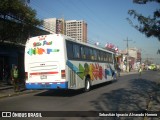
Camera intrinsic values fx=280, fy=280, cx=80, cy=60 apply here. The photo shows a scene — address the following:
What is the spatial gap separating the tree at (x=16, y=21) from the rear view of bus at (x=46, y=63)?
3.78 meters

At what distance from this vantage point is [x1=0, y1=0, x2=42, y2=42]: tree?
62.3 feet

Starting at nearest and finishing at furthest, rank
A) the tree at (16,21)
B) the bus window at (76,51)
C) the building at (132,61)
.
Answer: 1. the bus window at (76,51)
2. the tree at (16,21)
3. the building at (132,61)

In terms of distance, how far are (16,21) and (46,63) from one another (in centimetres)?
645

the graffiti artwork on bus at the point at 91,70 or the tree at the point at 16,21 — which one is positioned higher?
the tree at the point at 16,21

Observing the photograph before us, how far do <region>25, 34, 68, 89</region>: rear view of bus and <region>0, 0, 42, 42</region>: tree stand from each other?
3776mm

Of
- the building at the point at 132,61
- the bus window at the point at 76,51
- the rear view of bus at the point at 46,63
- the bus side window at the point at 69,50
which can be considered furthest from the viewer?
the building at the point at 132,61

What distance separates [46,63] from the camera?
15.9 metres

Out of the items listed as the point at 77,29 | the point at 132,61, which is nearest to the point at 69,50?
the point at 77,29

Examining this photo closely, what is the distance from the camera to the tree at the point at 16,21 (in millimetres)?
18984

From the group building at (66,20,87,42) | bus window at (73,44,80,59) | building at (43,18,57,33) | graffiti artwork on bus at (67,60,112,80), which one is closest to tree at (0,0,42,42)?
building at (43,18,57,33)

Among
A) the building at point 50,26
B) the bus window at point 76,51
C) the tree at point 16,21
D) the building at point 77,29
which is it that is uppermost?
the building at point 77,29

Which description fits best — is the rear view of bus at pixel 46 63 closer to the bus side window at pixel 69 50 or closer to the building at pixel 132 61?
the bus side window at pixel 69 50

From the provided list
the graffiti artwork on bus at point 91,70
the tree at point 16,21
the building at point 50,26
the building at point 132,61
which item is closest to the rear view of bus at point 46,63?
the graffiti artwork on bus at point 91,70

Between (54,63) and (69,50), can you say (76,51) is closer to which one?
(69,50)
